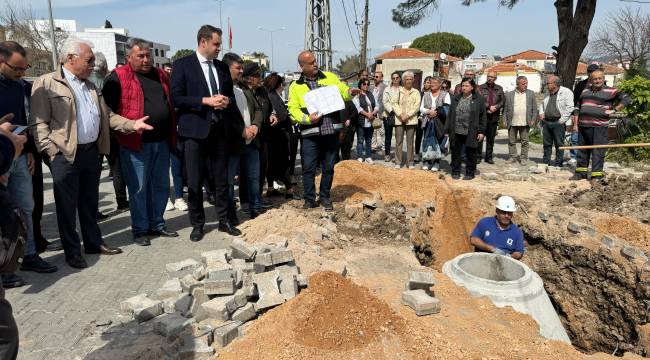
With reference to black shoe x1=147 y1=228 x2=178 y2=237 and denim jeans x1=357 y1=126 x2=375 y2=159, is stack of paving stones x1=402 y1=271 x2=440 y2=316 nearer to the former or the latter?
black shoe x1=147 y1=228 x2=178 y2=237

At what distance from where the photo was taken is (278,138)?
711 cm

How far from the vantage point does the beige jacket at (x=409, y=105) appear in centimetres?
895

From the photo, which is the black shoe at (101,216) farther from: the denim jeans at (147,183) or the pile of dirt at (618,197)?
the pile of dirt at (618,197)

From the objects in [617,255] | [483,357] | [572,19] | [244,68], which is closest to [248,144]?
[244,68]

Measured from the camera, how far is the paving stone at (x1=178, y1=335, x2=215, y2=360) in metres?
2.92

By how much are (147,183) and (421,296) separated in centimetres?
319

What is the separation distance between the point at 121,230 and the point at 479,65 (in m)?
59.1

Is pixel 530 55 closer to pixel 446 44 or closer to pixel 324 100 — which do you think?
pixel 446 44

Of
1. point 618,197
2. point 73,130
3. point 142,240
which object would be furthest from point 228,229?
point 618,197

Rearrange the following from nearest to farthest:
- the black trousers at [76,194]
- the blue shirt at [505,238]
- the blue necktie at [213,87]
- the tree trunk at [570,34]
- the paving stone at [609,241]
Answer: the black trousers at [76,194], the blue necktie at [213,87], the blue shirt at [505,238], the paving stone at [609,241], the tree trunk at [570,34]

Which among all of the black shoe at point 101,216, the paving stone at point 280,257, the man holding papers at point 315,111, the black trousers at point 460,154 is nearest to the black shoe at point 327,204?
the man holding papers at point 315,111

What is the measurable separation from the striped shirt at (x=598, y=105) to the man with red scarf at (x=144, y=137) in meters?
6.80

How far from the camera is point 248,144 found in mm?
5836

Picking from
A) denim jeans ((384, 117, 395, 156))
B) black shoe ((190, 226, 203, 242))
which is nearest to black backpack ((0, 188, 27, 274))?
black shoe ((190, 226, 203, 242))
